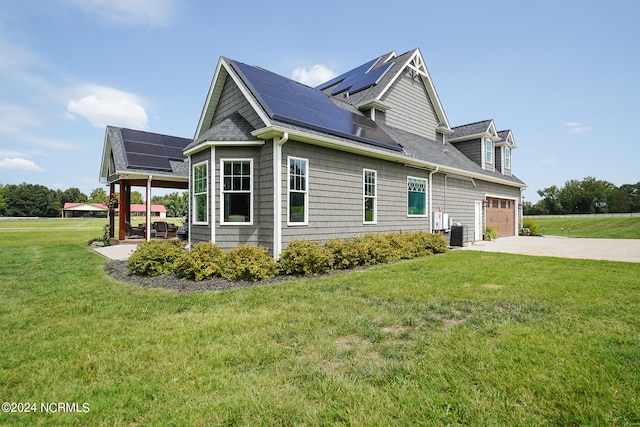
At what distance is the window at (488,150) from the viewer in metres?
18.8

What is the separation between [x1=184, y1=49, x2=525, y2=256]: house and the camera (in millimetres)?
8781

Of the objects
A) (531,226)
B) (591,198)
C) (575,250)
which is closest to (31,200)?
(531,226)

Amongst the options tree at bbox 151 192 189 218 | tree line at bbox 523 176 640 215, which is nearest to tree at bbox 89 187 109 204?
tree at bbox 151 192 189 218

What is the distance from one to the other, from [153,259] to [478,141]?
18.4 metres

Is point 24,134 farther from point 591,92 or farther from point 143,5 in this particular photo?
point 591,92

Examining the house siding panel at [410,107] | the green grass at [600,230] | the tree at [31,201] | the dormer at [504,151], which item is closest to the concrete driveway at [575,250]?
the house siding panel at [410,107]

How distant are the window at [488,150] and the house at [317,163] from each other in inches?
139

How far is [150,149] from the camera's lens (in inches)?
626

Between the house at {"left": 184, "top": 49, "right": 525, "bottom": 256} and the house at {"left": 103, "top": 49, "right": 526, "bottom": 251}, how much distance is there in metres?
0.04

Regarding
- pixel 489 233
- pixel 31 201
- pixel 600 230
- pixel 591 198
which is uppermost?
pixel 31 201

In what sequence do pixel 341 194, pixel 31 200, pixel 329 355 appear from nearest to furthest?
pixel 329 355 < pixel 341 194 < pixel 31 200

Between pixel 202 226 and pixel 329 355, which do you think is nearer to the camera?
pixel 329 355

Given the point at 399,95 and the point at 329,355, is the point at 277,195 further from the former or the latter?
the point at 399,95

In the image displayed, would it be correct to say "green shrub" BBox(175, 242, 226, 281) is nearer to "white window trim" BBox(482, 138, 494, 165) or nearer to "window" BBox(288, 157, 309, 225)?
"window" BBox(288, 157, 309, 225)
